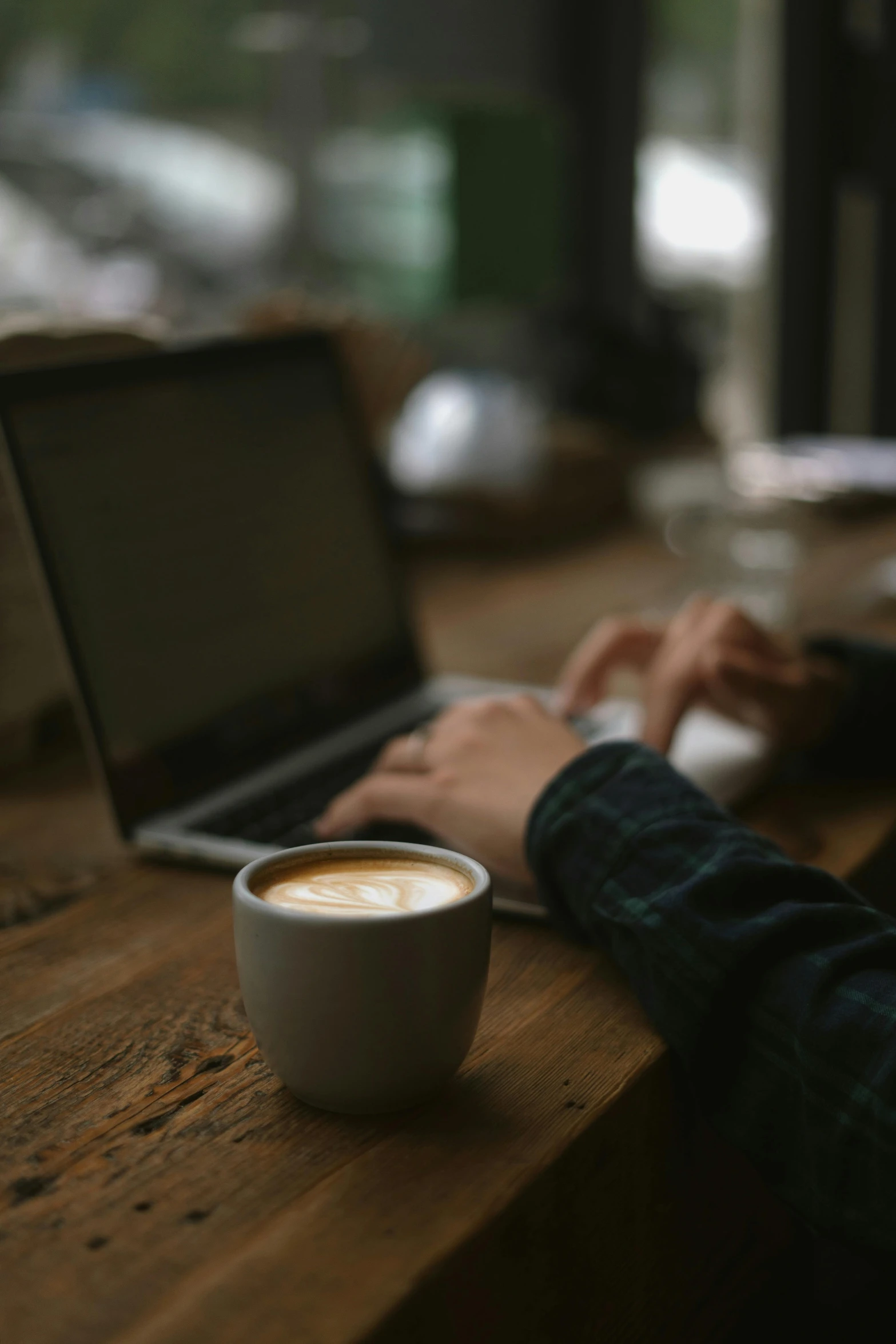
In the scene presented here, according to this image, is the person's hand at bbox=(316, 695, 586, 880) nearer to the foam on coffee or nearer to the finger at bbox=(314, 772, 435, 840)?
the finger at bbox=(314, 772, 435, 840)

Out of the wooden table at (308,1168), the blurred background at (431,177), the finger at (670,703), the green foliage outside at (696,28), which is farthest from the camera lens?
the green foliage outside at (696,28)

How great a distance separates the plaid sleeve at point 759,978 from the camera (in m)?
0.53

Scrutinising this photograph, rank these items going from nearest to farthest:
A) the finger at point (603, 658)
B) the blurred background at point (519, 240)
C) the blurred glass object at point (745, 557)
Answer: the finger at point (603, 658)
the blurred glass object at point (745, 557)
the blurred background at point (519, 240)

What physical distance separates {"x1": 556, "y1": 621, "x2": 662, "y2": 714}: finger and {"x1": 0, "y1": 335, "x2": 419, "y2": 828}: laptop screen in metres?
0.15

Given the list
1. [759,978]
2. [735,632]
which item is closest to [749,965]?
[759,978]

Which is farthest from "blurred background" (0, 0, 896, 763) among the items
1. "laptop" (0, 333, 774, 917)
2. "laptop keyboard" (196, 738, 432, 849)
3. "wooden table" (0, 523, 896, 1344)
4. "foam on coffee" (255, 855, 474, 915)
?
"foam on coffee" (255, 855, 474, 915)

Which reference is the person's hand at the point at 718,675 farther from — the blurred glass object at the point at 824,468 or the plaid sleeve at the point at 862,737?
the blurred glass object at the point at 824,468

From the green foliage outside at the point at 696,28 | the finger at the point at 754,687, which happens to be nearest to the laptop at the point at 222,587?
the finger at the point at 754,687

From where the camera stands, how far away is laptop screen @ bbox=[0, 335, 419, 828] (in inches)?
31.4

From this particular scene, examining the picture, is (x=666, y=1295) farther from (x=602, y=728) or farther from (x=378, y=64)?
(x=378, y=64)

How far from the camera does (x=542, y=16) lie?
2555 mm

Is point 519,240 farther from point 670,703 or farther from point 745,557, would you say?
point 670,703

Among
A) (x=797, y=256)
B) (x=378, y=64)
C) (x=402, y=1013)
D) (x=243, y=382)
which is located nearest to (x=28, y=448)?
(x=243, y=382)

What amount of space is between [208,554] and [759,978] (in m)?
0.50
